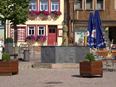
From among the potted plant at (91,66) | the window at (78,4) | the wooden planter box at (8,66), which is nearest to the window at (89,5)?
the window at (78,4)

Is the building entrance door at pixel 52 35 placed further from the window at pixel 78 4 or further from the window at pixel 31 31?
the window at pixel 78 4

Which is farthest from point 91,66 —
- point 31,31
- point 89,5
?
point 89,5

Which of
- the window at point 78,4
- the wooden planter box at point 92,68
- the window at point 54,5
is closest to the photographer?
the wooden planter box at point 92,68

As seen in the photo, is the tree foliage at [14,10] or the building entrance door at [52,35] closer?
the tree foliage at [14,10]

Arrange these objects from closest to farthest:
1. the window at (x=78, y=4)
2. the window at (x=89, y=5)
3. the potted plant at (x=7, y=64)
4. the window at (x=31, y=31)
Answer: the potted plant at (x=7, y=64) → the window at (x=31, y=31) → the window at (x=78, y=4) → the window at (x=89, y=5)

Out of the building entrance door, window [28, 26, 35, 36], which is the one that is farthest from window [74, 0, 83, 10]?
window [28, 26, 35, 36]

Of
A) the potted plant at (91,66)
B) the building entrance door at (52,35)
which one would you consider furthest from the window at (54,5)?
the potted plant at (91,66)

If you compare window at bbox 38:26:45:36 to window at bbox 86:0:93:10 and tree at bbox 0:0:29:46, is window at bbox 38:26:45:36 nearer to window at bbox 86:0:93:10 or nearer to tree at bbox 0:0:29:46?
window at bbox 86:0:93:10

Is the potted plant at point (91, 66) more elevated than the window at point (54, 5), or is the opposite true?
the window at point (54, 5)

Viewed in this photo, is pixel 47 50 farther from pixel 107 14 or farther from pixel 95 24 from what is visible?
pixel 107 14

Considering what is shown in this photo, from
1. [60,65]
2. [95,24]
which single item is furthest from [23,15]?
[60,65]

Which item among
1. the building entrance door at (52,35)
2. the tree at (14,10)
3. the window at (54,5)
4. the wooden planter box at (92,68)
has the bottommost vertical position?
the wooden planter box at (92,68)

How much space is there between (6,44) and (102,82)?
872 inches

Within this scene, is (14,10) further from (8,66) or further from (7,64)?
(7,64)
